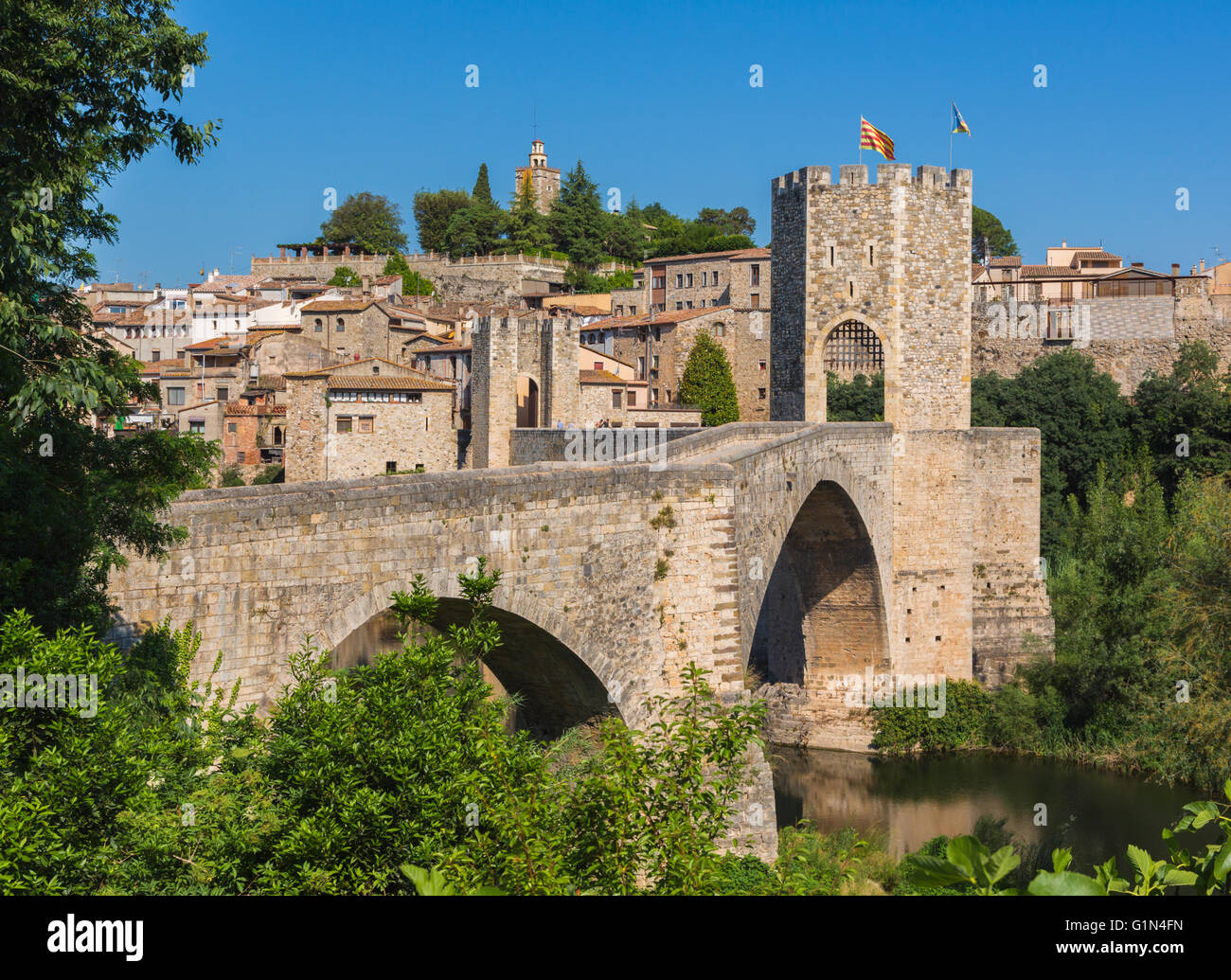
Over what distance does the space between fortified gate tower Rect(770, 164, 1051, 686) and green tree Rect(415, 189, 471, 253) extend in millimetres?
65958

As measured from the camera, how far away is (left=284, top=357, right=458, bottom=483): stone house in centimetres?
3812

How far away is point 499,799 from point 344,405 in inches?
1280

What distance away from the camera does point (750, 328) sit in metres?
51.6

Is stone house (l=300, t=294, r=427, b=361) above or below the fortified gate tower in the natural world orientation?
above

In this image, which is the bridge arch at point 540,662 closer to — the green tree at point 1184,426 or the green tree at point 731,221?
the green tree at point 1184,426

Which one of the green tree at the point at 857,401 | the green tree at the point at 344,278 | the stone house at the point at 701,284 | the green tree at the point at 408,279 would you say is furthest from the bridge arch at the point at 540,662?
the green tree at the point at 408,279

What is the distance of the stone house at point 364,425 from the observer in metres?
38.1
